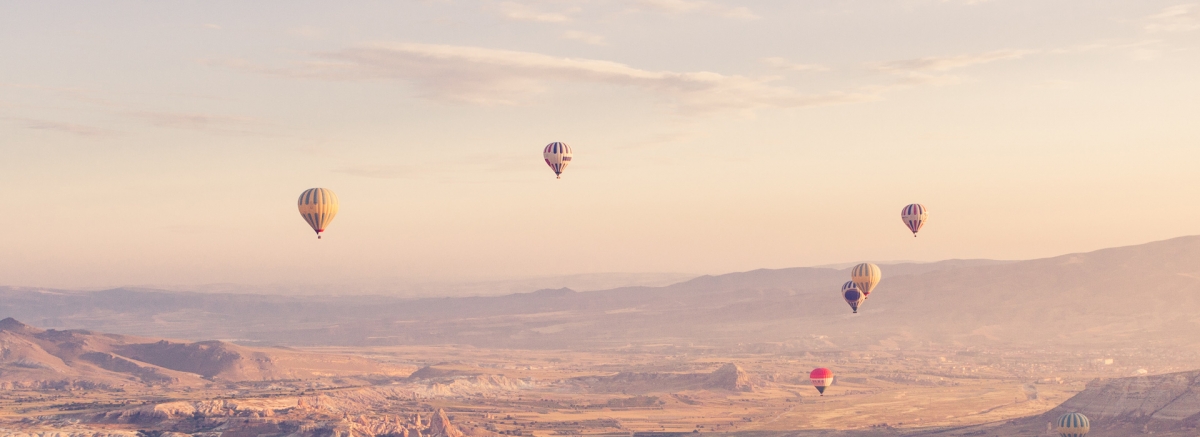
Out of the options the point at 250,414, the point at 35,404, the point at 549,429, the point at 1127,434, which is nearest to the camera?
the point at 1127,434

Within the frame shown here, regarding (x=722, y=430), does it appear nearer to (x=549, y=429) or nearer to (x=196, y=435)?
(x=549, y=429)

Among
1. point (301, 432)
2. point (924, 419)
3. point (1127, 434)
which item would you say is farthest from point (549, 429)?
point (1127, 434)

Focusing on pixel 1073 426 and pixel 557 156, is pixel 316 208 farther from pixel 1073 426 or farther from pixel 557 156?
pixel 1073 426

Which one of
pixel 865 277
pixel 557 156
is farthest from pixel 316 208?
pixel 865 277

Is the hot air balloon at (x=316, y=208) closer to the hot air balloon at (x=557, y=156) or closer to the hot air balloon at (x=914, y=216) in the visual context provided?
the hot air balloon at (x=557, y=156)

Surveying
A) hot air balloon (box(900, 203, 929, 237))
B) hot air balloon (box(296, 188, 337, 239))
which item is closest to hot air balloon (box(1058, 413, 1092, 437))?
hot air balloon (box(900, 203, 929, 237))

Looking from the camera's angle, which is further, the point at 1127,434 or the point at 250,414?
the point at 250,414

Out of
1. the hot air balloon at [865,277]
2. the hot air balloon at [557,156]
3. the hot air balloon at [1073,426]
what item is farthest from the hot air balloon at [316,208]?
the hot air balloon at [1073,426]

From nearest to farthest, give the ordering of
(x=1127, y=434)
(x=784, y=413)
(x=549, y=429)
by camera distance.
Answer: (x=1127, y=434) → (x=549, y=429) → (x=784, y=413)
